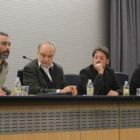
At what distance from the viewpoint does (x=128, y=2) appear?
18.0 feet

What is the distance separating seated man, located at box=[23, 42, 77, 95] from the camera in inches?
137

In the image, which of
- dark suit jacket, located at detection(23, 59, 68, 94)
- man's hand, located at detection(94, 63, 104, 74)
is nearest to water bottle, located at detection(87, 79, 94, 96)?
man's hand, located at detection(94, 63, 104, 74)

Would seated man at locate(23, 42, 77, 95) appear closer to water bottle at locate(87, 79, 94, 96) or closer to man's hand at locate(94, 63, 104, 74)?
water bottle at locate(87, 79, 94, 96)

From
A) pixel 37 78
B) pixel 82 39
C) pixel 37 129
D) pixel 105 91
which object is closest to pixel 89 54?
pixel 82 39

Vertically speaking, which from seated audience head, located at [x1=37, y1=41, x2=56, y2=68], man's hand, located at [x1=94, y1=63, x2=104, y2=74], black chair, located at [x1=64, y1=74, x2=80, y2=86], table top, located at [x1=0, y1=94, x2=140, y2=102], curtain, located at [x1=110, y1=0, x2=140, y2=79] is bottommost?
table top, located at [x1=0, y1=94, x2=140, y2=102]

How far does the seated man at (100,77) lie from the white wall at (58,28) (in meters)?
1.28

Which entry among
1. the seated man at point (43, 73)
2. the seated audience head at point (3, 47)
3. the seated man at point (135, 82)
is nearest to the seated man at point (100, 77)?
the seated man at point (135, 82)

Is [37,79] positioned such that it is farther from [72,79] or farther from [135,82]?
[135,82]

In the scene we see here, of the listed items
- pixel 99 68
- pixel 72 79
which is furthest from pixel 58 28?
pixel 99 68

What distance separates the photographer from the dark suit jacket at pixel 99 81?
3.67 metres

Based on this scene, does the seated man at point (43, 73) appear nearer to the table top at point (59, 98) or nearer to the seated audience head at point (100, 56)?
the seated audience head at point (100, 56)

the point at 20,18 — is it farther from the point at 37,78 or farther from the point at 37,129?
the point at 37,129

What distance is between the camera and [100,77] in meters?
3.66

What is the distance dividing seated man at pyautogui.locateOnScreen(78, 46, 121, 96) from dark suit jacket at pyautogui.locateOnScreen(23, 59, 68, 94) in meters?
0.25
